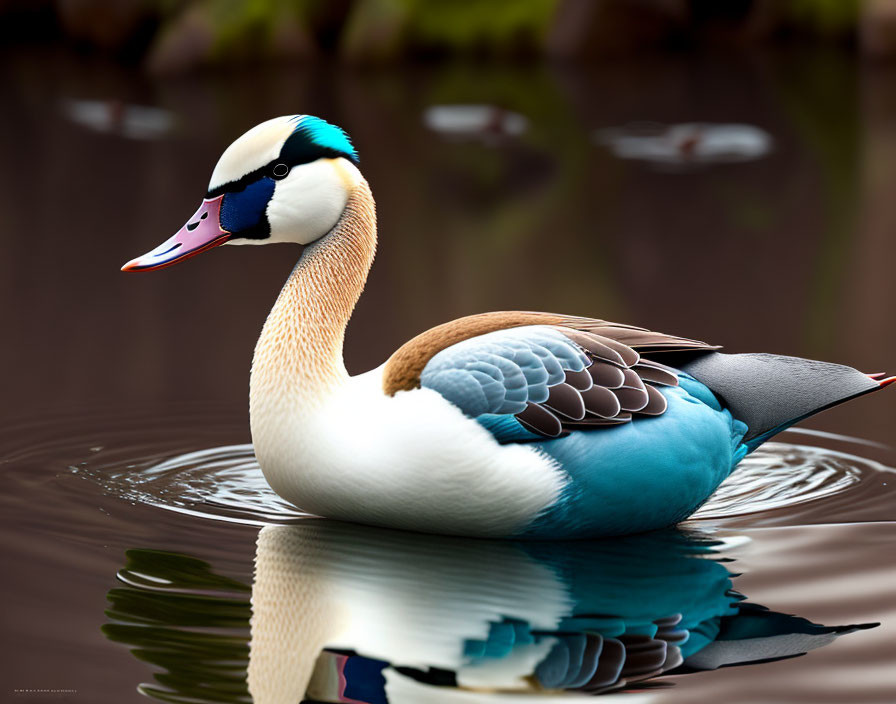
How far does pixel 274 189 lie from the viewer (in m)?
4.13

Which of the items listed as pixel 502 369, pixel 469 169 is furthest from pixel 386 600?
pixel 469 169

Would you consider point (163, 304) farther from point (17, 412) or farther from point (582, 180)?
point (582, 180)

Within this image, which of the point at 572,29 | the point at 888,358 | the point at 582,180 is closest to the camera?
the point at 888,358

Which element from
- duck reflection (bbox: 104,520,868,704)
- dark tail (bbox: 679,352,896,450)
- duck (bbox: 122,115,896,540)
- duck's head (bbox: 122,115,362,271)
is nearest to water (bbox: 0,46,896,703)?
duck reflection (bbox: 104,520,868,704)

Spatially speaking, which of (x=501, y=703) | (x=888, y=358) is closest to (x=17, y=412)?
(x=501, y=703)

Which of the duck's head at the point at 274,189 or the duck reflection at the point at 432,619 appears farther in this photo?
the duck's head at the point at 274,189

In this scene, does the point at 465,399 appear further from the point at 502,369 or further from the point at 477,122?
the point at 477,122

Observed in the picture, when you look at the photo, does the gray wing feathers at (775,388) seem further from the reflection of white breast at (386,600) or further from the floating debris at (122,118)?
the floating debris at (122,118)

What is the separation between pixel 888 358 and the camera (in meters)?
5.95

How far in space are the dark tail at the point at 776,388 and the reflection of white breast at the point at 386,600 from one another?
85cm

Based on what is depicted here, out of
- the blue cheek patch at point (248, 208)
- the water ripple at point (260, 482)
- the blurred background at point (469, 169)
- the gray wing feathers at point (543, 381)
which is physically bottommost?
the water ripple at point (260, 482)

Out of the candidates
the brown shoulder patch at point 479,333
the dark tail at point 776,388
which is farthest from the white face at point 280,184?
the dark tail at point 776,388

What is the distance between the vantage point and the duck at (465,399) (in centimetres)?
382

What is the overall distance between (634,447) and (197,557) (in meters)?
1.19
